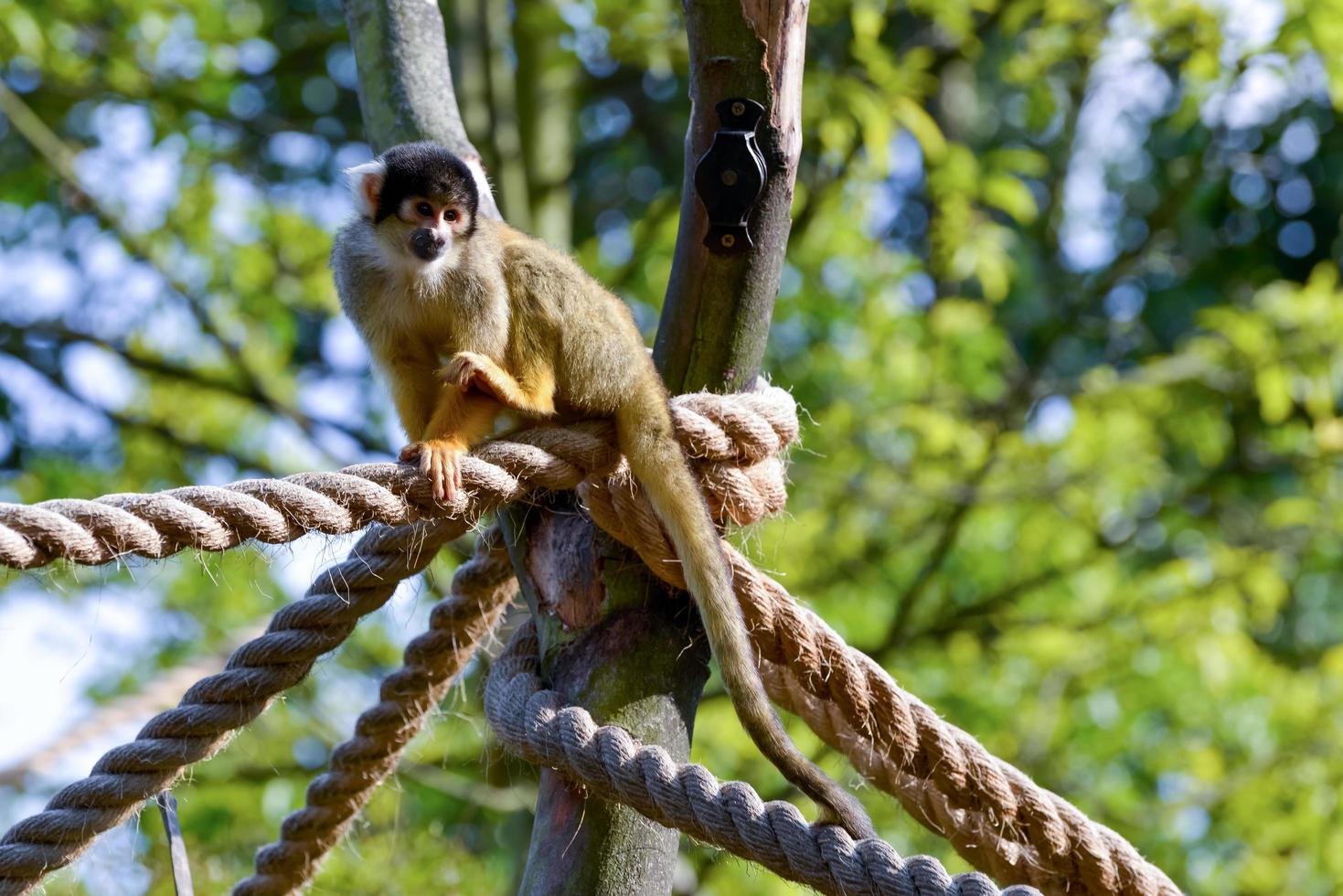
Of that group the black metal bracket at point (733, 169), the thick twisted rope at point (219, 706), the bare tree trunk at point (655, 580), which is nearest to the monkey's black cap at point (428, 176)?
the bare tree trunk at point (655, 580)

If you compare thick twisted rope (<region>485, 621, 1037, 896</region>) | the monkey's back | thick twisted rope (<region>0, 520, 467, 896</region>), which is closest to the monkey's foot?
the monkey's back

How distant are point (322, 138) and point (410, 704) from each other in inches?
237

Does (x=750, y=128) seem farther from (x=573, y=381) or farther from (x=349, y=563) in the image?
(x=349, y=563)

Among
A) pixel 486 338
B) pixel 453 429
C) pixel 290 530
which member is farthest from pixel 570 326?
pixel 290 530

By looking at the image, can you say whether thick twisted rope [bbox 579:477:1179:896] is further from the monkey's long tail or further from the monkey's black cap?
the monkey's black cap

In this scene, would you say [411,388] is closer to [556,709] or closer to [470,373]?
[470,373]

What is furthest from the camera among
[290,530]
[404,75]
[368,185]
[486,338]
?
[368,185]

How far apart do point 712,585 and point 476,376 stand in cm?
87

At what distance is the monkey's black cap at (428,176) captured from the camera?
11.0 feet

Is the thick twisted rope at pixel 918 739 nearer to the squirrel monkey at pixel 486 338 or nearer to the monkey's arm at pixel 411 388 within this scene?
the squirrel monkey at pixel 486 338

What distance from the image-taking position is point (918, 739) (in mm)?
2818

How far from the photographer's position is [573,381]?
10.5 ft


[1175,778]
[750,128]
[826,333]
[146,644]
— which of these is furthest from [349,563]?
[1175,778]

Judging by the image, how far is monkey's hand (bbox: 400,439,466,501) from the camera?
2512 millimetres
